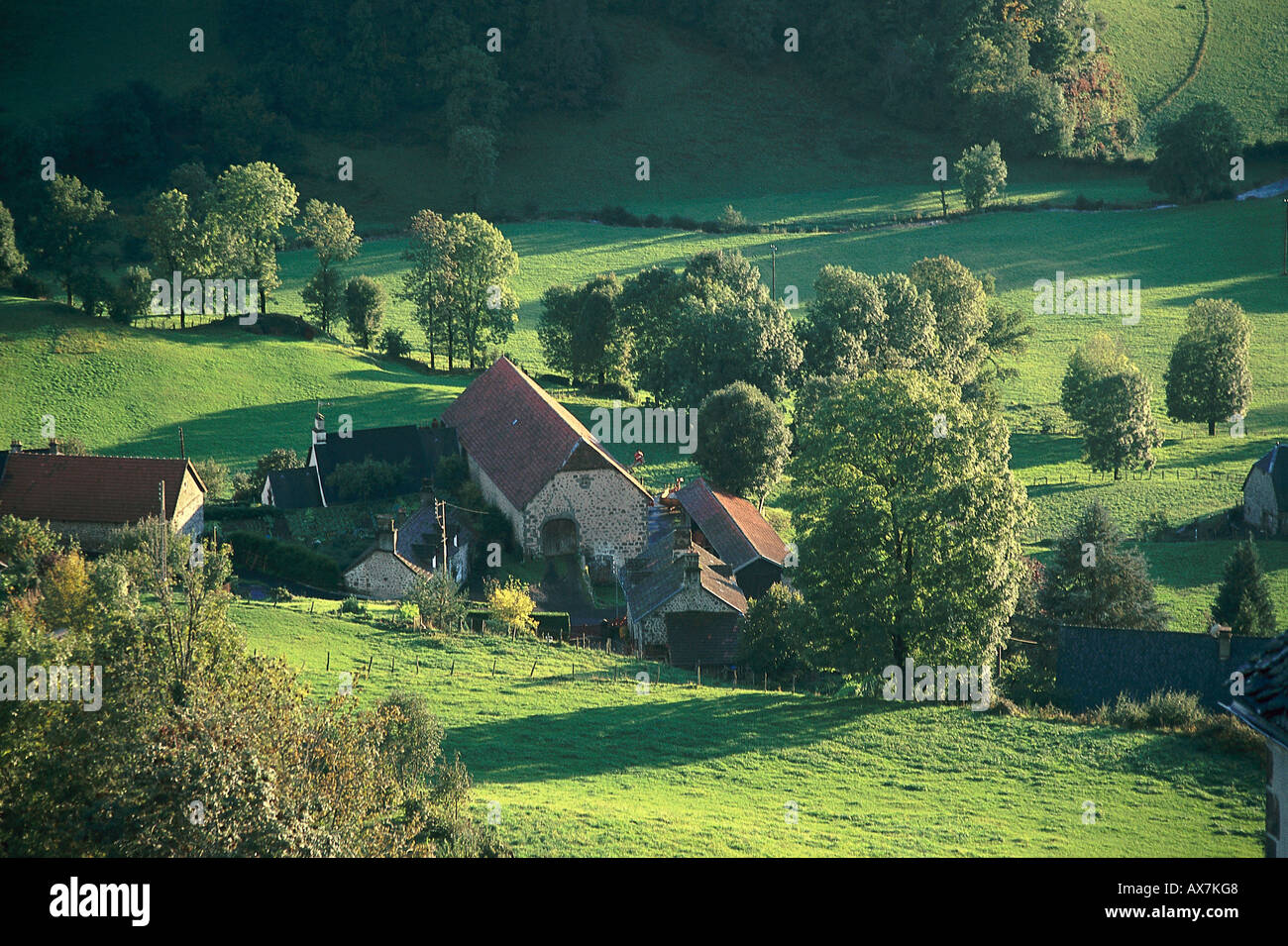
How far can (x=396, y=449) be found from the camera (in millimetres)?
63312

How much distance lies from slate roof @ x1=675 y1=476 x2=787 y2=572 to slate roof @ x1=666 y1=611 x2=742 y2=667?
7331 millimetres

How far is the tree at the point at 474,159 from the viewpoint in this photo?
125 meters

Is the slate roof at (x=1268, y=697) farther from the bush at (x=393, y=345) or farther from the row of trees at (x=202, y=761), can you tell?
the bush at (x=393, y=345)

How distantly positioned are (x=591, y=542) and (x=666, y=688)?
16916 millimetres

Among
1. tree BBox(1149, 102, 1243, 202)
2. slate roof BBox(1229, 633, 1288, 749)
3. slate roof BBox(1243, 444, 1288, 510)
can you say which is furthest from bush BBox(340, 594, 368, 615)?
tree BBox(1149, 102, 1243, 202)

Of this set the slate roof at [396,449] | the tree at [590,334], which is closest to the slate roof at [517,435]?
the slate roof at [396,449]

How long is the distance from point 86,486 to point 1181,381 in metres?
57.7

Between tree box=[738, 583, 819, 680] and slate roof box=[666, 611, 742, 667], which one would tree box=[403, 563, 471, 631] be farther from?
tree box=[738, 583, 819, 680]

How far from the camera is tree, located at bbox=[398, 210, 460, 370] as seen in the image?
8525cm

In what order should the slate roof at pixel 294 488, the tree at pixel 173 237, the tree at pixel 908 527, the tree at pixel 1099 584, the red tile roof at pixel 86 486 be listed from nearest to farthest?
the tree at pixel 908 527
the tree at pixel 1099 584
the red tile roof at pixel 86 486
the slate roof at pixel 294 488
the tree at pixel 173 237

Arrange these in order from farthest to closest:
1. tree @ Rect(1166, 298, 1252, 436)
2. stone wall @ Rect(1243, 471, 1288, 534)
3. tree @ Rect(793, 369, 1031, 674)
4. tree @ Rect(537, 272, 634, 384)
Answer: tree @ Rect(537, 272, 634, 384) < tree @ Rect(1166, 298, 1252, 436) < stone wall @ Rect(1243, 471, 1288, 534) < tree @ Rect(793, 369, 1031, 674)

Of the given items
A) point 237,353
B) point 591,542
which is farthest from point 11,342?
point 591,542

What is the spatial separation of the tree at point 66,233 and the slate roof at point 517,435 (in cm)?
3038
